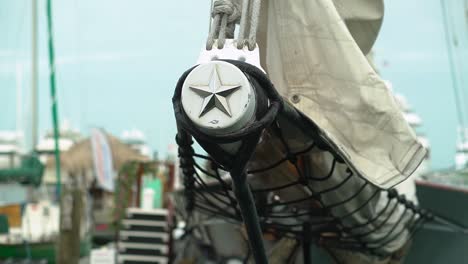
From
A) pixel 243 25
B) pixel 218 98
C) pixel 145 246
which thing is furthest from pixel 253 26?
pixel 145 246

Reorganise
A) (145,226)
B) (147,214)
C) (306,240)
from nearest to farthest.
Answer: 1. (306,240)
2. (145,226)
3. (147,214)

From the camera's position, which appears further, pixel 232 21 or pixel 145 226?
pixel 145 226

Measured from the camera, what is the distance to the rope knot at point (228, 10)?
286 centimetres

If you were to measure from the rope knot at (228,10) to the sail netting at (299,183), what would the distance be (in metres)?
0.35

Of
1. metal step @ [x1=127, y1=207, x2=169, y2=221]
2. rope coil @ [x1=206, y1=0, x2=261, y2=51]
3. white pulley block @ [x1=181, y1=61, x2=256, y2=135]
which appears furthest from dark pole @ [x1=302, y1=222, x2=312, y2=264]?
metal step @ [x1=127, y1=207, x2=169, y2=221]

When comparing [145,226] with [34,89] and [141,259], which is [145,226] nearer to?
[141,259]

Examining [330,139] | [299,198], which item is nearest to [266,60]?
[330,139]

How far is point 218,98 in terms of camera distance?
7.88ft

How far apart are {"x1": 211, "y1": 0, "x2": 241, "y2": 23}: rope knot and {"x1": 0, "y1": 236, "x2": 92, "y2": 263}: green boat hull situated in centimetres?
1412

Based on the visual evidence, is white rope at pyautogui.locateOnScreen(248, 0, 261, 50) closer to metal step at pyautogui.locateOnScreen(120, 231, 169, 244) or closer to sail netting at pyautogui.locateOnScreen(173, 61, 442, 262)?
sail netting at pyautogui.locateOnScreen(173, 61, 442, 262)

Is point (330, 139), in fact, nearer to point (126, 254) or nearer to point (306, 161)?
point (306, 161)

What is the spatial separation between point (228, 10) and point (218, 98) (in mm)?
555

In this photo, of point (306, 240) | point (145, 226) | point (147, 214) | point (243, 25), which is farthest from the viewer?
point (147, 214)

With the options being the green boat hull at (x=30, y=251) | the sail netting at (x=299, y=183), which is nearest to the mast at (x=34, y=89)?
the green boat hull at (x=30, y=251)
